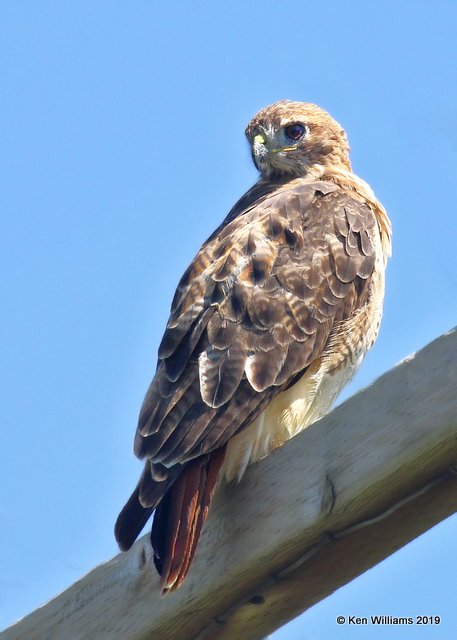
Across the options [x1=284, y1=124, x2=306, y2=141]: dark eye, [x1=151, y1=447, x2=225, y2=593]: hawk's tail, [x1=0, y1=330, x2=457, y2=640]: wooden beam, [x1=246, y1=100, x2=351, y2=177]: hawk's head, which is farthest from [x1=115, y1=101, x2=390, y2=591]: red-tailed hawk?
[x1=284, y1=124, x2=306, y2=141]: dark eye

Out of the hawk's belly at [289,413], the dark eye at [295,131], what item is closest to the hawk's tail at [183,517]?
the hawk's belly at [289,413]

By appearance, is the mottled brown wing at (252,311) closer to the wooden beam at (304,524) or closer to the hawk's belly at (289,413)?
the hawk's belly at (289,413)

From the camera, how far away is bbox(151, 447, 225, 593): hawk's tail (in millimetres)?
2760

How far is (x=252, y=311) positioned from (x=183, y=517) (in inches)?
38.6

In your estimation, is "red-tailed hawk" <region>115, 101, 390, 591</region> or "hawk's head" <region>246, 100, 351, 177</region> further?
"hawk's head" <region>246, 100, 351, 177</region>

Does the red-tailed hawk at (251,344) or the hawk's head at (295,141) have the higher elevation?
the hawk's head at (295,141)

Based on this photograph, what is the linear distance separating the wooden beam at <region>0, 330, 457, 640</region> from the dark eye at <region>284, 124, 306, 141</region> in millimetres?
2862

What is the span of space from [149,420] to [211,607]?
28.1 inches

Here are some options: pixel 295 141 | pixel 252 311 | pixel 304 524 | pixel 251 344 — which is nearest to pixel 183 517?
pixel 304 524

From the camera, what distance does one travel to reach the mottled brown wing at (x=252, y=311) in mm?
3328

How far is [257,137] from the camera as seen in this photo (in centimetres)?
562

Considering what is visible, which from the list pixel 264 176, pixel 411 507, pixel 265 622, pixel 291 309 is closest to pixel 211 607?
pixel 265 622

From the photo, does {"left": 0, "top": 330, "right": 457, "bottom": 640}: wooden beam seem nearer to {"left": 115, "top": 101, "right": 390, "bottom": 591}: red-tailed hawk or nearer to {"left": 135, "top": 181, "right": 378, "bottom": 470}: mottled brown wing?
{"left": 115, "top": 101, "right": 390, "bottom": 591}: red-tailed hawk

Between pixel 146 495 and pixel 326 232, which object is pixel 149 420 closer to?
pixel 146 495
